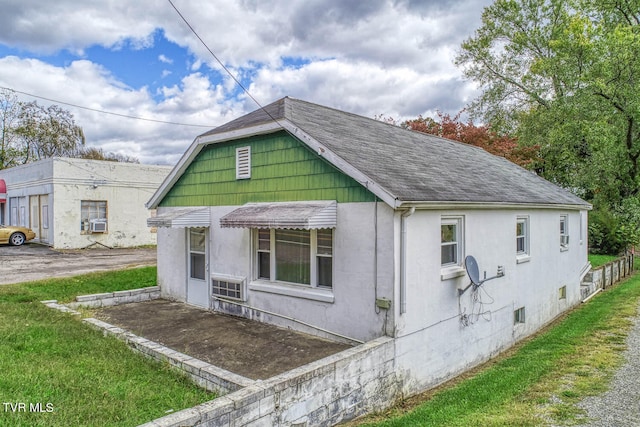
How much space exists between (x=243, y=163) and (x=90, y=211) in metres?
17.2

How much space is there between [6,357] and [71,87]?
55.2ft

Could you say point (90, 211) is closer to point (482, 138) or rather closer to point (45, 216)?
point (45, 216)

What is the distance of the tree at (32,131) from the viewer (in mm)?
35031

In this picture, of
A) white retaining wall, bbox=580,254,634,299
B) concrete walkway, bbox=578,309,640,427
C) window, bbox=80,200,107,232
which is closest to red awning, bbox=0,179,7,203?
window, bbox=80,200,107,232

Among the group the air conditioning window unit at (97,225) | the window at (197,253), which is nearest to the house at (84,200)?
the air conditioning window unit at (97,225)

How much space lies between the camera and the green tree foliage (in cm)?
2094

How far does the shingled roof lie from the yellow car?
18.5 metres

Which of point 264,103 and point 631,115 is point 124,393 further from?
point 631,115

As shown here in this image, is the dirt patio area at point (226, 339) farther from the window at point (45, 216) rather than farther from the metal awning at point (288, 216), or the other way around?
the window at point (45, 216)

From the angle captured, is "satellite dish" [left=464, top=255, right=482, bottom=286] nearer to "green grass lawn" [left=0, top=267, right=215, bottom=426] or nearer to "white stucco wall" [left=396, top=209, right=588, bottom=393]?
"white stucco wall" [left=396, top=209, right=588, bottom=393]

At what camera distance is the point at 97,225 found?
22.3 m

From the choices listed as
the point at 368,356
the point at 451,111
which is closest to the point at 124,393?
the point at 368,356

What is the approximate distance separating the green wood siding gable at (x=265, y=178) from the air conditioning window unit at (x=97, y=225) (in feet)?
43.8

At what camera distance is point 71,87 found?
19.1 meters
